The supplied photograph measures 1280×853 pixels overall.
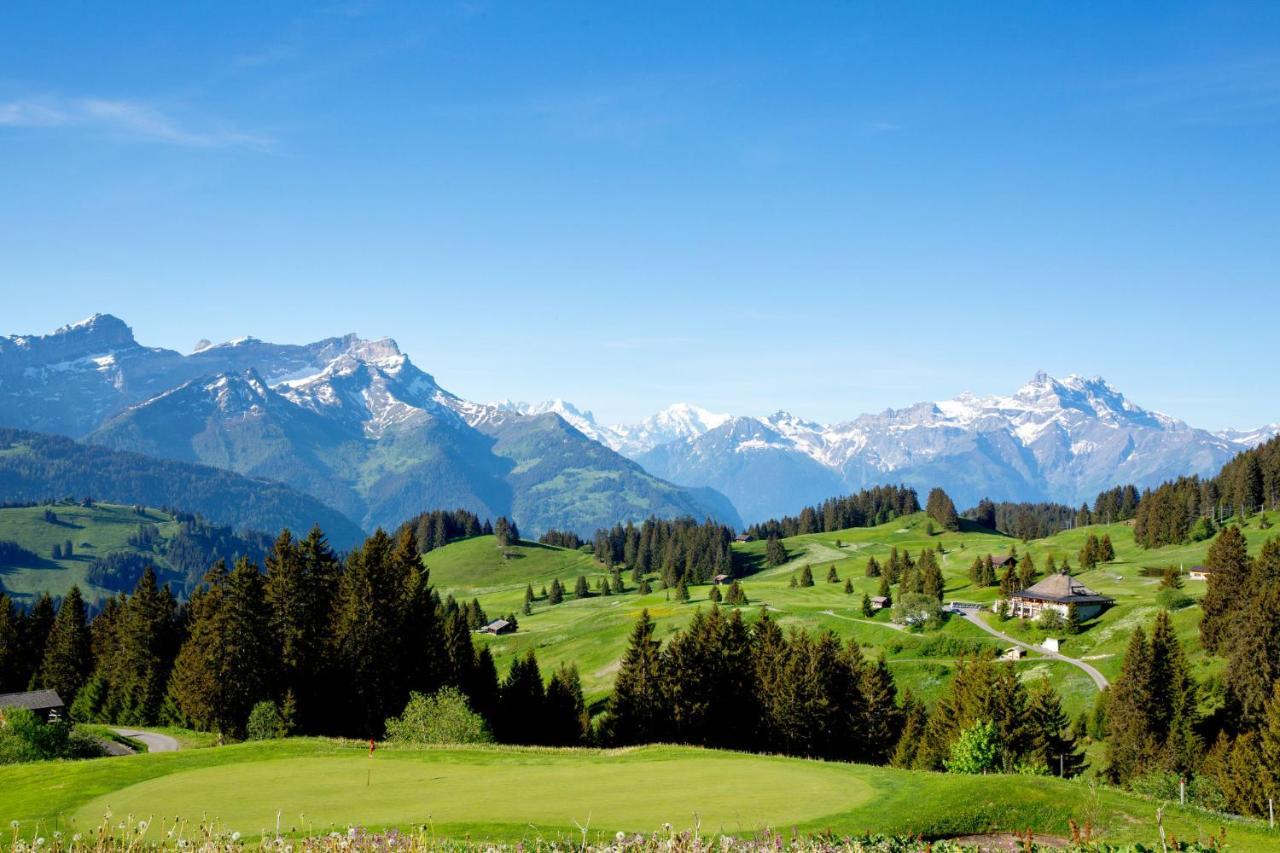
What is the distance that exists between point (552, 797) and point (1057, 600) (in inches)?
3845

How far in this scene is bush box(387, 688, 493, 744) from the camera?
186 feet

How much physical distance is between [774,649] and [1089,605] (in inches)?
2213

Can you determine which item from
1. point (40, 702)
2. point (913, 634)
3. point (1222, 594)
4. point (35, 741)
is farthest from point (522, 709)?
point (1222, 594)

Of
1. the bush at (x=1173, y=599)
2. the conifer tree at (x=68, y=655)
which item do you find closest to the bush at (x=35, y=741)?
the conifer tree at (x=68, y=655)

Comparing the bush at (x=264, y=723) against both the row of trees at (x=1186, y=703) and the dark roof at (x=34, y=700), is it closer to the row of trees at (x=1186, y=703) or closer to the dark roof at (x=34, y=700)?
the dark roof at (x=34, y=700)

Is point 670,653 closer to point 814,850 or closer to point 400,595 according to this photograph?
point 400,595

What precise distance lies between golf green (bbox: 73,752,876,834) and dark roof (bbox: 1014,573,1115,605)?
85232 mm

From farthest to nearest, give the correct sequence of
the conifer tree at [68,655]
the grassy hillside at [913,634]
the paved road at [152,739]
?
the grassy hillside at [913,634] → the conifer tree at [68,655] → the paved road at [152,739]

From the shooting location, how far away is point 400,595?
70.8 m

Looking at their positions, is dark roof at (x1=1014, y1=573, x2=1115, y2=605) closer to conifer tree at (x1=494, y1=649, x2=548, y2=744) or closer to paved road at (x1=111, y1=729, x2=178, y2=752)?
conifer tree at (x1=494, y1=649, x2=548, y2=744)

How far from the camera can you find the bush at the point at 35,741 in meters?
54.7

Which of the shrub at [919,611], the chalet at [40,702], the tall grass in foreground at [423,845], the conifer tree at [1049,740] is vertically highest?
the tall grass in foreground at [423,845]

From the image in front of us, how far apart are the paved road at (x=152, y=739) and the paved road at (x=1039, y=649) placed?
8248 cm

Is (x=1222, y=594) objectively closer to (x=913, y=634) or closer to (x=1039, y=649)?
(x=1039, y=649)
